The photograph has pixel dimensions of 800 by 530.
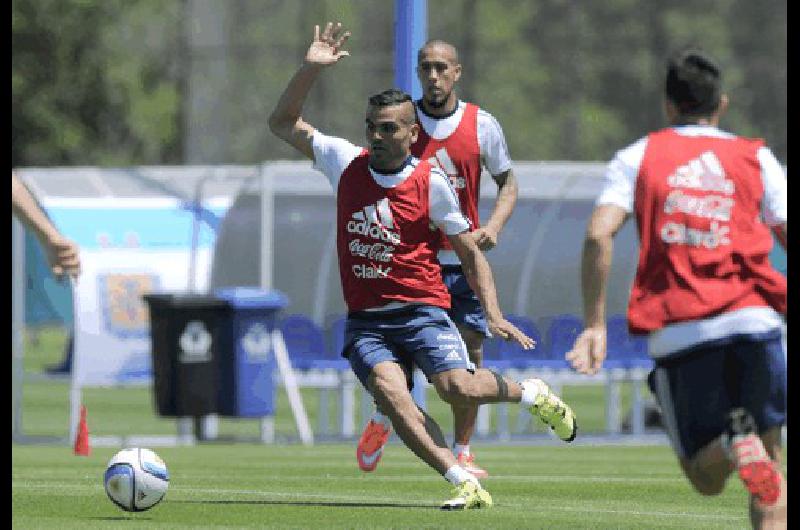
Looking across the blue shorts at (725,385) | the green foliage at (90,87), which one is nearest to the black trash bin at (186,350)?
the blue shorts at (725,385)

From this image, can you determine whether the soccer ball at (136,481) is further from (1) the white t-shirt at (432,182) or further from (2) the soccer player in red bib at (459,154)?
(2) the soccer player in red bib at (459,154)

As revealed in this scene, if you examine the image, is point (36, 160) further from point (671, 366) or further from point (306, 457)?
point (671, 366)

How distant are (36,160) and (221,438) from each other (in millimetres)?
38876

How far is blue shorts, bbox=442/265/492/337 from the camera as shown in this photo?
14.6 metres

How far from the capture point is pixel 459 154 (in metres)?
14.6

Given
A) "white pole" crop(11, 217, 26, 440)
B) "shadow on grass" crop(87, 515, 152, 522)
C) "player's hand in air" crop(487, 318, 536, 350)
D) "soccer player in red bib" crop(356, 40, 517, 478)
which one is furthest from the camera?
"white pole" crop(11, 217, 26, 440)

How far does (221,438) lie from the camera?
2431cm

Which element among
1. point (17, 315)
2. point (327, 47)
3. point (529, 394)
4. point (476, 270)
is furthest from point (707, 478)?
point (17, 315)

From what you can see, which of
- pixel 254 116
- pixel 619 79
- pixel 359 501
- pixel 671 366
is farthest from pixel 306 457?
pixel 619 79

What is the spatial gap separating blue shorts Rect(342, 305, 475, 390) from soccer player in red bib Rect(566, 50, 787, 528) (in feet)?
10.7

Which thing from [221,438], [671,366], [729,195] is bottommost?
[221,438]

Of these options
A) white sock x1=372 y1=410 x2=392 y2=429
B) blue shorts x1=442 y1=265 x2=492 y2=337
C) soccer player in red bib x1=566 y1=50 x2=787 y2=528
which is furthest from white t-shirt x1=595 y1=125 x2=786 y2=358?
blue shorts x1=442 y1=265 x2=492 y2=337

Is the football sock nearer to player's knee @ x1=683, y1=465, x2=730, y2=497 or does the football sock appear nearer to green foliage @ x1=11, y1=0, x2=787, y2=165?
player's knee @ x1=683, y1=465, x2=730, y2=497

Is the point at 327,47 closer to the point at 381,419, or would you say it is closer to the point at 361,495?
the point at 381,419
